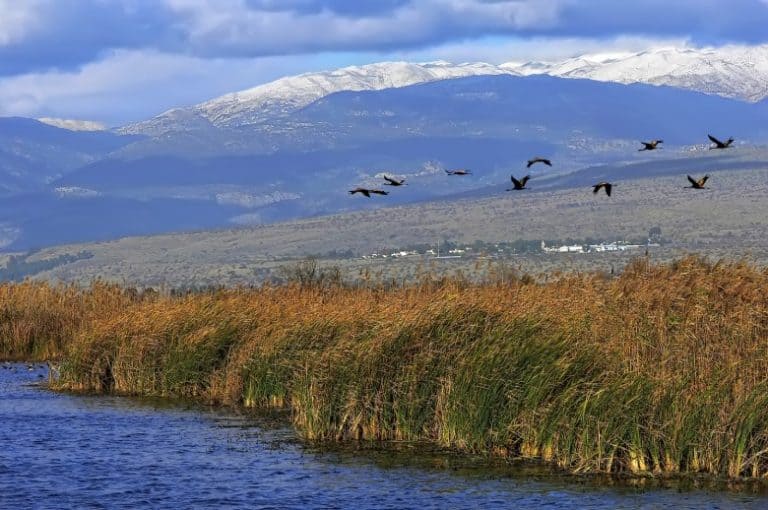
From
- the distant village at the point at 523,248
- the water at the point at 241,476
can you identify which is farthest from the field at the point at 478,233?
the water at the point at 241,476

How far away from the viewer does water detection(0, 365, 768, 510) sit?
78.4 ft

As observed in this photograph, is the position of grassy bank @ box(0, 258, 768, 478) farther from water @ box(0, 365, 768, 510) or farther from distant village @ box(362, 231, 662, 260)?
distant village @ box(362, 231, 662, 260)

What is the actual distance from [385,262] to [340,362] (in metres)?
112

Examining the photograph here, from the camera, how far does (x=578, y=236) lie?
544ft

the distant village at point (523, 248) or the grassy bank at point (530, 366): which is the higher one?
the distant village at point (523, 248)

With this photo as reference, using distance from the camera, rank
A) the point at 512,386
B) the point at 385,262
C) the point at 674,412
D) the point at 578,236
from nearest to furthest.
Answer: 1. the point at 674,412
2. the point at 512,386
3. the point at 385,262
4. the point at 578,236

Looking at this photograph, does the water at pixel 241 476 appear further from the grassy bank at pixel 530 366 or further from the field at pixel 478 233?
the field at pixel 478 233

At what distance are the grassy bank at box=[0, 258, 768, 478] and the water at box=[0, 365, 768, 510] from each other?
0.74 metres

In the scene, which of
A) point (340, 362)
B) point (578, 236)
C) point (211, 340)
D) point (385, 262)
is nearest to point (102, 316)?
point (211, 340)

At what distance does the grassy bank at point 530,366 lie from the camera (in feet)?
78.8

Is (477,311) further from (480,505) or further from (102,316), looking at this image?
(102,316)

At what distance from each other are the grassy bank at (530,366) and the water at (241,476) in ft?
2.42

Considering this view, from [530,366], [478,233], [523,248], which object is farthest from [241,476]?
[478,233]

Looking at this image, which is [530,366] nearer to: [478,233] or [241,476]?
[241,476]
